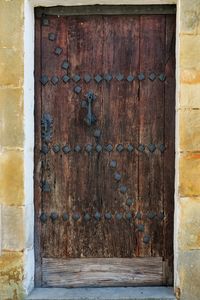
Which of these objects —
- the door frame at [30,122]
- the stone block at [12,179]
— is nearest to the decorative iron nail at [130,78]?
the door frame at [30,122]

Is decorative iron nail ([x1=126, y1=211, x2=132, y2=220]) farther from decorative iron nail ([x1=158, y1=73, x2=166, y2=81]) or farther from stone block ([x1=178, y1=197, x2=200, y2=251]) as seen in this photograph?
decorative iron nail ([x1=158, y1=73, x2=166, y2=81])

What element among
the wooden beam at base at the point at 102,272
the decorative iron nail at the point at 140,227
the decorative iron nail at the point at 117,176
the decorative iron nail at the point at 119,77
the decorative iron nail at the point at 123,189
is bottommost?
the wooden beam at base at the point at 102,272

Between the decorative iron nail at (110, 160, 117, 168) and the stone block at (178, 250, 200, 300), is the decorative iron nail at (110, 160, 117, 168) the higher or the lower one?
the higher one

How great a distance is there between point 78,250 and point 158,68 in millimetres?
1157

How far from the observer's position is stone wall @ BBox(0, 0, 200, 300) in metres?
2.69

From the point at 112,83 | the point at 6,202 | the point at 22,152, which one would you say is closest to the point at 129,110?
the point at 112,83

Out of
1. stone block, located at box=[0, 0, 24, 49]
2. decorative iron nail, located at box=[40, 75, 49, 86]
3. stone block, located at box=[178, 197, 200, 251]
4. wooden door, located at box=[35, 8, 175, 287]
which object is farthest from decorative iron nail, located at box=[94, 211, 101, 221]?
stone block, located at box=[0, 0, 24, 49]

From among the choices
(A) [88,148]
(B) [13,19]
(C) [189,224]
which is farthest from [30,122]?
(C) [189,224]

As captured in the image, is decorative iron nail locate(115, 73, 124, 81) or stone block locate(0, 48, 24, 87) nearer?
stone block locate(0, 48, 24, 87)

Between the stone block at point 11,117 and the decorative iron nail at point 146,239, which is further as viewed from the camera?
the decorative iron nail at point 146,239

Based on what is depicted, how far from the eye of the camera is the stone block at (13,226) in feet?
9.00

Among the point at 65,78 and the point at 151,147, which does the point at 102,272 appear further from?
the point at 65,78

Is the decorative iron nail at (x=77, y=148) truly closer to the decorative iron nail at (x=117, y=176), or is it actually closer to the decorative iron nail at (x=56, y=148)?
the decorative iron nail at (x=56, y=148)

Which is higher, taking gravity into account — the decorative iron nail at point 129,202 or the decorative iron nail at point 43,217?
the decorative iron nail at point 129,202
